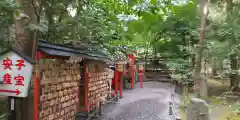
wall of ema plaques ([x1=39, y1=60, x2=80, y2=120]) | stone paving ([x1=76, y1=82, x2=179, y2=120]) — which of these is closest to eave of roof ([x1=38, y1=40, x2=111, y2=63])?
wall of ema plaques ([x1=39, y1=60, x2=80, y2=120])

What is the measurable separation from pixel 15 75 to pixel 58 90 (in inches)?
77.9

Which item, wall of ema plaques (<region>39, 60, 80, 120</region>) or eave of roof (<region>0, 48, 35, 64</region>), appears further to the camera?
wall of ema plaques (<region>39, 60, 80, 120</region>)

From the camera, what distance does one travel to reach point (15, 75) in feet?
12.8

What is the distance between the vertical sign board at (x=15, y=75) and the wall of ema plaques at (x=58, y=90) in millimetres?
982

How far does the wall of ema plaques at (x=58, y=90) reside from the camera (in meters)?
5.11

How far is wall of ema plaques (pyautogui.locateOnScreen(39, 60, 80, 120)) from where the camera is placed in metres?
5.11

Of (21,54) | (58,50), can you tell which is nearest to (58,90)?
(58,50)

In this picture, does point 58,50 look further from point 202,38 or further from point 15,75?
point 202,38

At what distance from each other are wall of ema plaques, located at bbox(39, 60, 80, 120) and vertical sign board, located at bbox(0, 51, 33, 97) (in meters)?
0.98

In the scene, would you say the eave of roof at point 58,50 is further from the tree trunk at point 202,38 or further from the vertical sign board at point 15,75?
the tree trunk at point 202,38

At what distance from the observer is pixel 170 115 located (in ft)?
30.0

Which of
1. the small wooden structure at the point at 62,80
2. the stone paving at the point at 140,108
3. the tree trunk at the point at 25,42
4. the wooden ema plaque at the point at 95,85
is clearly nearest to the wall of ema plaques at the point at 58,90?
the small wooden structure at the point at 62,80

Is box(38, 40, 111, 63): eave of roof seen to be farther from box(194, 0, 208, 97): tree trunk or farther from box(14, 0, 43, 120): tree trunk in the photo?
box(194, 0, 208, 97): tree trunk

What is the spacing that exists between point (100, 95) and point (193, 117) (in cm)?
773
